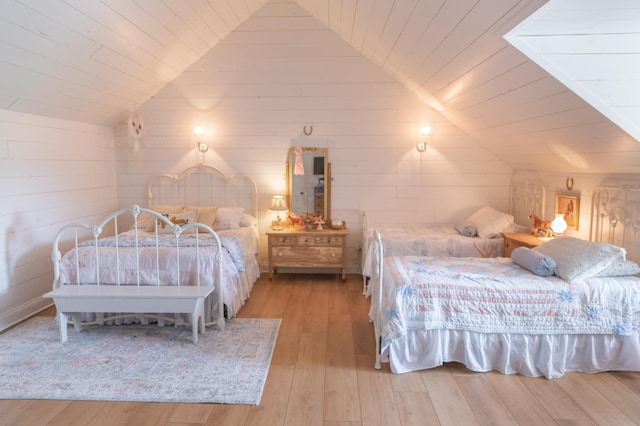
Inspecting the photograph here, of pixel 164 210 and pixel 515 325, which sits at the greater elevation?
pixel 164 210

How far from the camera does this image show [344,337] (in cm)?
341

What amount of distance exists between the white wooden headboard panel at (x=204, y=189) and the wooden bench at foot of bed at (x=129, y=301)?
6.91 ft

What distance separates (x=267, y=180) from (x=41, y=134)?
92.7 inches

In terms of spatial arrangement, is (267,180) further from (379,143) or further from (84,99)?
(84,99)

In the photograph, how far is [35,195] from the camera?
389 cm

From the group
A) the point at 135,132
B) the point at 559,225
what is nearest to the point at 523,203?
the point at 559,225

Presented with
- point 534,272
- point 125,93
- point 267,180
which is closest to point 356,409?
point 534,272

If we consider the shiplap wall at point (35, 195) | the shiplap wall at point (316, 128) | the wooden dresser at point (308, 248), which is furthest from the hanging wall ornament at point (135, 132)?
the wooden dresser at point (308, 248)

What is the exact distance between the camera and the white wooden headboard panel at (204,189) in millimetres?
5223

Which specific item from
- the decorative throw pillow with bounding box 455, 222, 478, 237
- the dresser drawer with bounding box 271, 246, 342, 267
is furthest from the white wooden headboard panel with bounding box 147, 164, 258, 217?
the decorative throw pillow with bounding box 455, 222, 478, 237

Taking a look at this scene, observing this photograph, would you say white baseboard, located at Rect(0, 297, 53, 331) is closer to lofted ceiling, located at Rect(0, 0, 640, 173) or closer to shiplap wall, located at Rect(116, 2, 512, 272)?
lofted ceiling, located at Rect(0, 0, 640, 173)

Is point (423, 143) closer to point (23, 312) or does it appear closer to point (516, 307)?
point (516, 307)

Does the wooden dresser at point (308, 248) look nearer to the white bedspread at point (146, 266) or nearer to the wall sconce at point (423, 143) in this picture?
the white bedspread at point (146, 266)

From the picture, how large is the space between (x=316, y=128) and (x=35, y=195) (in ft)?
9.80
